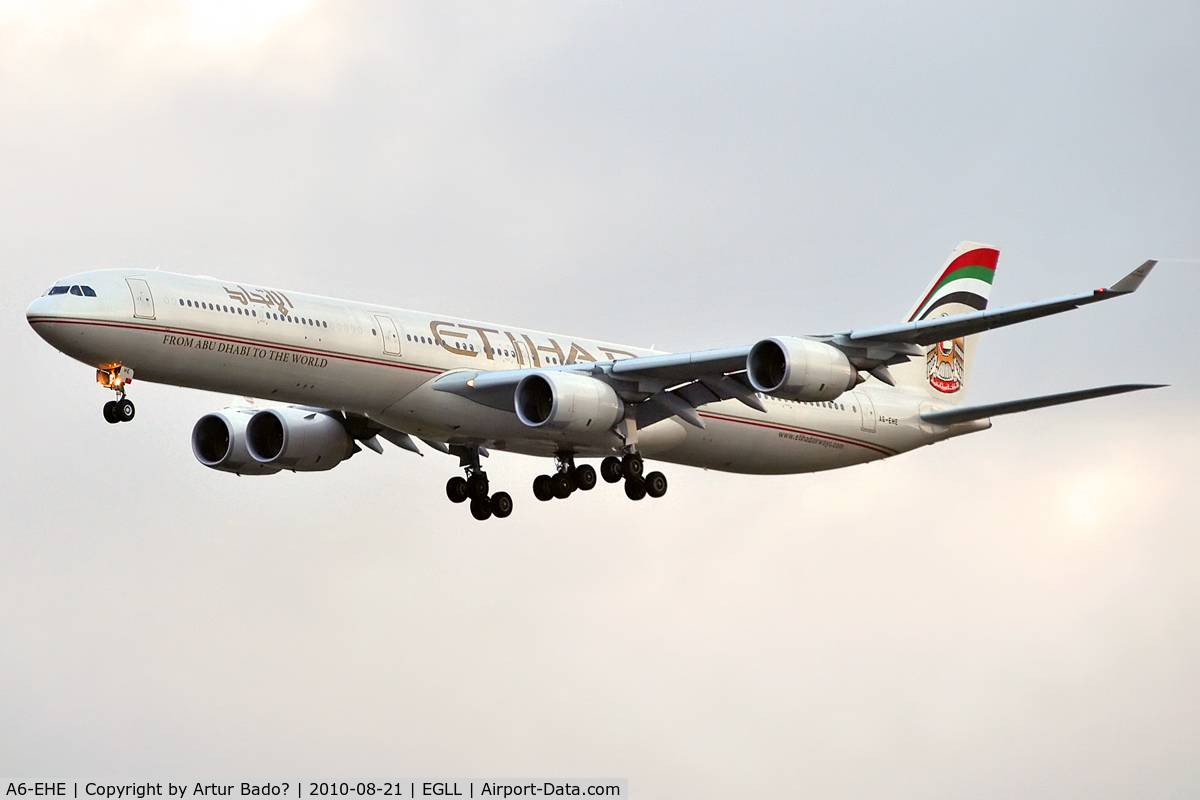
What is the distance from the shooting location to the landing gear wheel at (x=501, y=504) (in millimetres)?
52531

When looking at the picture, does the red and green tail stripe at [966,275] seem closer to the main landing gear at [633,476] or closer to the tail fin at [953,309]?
the tail fin at [953,309]

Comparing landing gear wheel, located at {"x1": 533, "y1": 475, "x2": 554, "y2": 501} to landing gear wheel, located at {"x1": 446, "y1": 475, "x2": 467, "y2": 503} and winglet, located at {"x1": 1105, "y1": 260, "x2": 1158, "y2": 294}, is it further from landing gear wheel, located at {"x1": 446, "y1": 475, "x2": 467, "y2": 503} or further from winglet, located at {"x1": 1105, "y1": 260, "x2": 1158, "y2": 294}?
winglet, located at {"x1": 1105, "y1": 260, "x2": 1158, "y2": 294}

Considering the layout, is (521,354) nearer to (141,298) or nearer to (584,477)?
(584,477)

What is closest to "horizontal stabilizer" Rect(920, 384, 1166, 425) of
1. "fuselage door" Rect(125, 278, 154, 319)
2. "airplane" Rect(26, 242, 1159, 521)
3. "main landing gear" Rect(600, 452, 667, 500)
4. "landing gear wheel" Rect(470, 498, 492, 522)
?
"airplane" Rect(26, 242, 1159, 521)

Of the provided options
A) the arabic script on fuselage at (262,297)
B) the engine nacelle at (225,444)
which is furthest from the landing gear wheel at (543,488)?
the arabic script on fuselage at (262,297)

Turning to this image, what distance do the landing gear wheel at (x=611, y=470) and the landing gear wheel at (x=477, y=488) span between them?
4.36 metres

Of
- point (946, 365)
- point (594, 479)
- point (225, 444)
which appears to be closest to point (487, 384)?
point (594, 479)

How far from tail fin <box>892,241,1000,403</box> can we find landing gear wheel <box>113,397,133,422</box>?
2572 cm

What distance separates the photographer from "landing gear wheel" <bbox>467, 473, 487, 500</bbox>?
5253 cm

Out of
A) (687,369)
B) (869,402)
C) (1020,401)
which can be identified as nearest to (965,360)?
(869,402)

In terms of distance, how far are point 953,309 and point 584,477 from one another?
1604 centimetres

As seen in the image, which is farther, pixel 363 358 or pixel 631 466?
pixel 631 466

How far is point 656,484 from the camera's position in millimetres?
49844

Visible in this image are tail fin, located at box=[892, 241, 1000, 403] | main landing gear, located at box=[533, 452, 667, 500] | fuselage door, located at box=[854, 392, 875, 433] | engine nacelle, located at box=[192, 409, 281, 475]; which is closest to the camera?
main landing gear, located at box=[533, 452, 667, 500]
